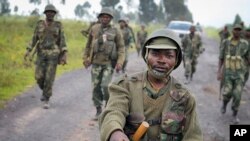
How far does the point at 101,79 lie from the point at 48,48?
65.7 inches

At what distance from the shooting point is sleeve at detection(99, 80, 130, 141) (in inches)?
107

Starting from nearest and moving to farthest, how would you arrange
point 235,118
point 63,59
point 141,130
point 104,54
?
point 141,130
point 104,54
point 63,59
point 235,118

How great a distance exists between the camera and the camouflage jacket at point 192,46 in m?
14.3

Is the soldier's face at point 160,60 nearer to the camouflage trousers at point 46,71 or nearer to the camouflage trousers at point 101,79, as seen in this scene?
the camouflage trousers at point 101,79

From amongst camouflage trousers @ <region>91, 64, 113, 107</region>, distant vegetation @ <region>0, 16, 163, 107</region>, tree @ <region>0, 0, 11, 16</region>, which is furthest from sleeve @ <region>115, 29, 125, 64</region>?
tree @ <region>0, 0, 11, 16</region>

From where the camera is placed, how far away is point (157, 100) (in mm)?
2967

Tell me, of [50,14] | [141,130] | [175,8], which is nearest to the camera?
[141,130]

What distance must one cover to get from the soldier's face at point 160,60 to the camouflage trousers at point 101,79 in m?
5.05

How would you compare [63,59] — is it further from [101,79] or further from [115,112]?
[115,112]

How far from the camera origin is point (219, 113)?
10.3m

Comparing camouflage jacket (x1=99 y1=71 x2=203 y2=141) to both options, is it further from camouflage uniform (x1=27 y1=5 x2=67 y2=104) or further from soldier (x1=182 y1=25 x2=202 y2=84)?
soldier (x1=182 y1=25 x2=202 y2=84)

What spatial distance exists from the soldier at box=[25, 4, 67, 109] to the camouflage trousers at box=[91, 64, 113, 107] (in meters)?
1.31

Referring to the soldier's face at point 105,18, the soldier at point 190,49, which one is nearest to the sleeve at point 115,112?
the soldier's face at point 105,18

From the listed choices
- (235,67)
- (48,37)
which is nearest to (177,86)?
(48,37)
